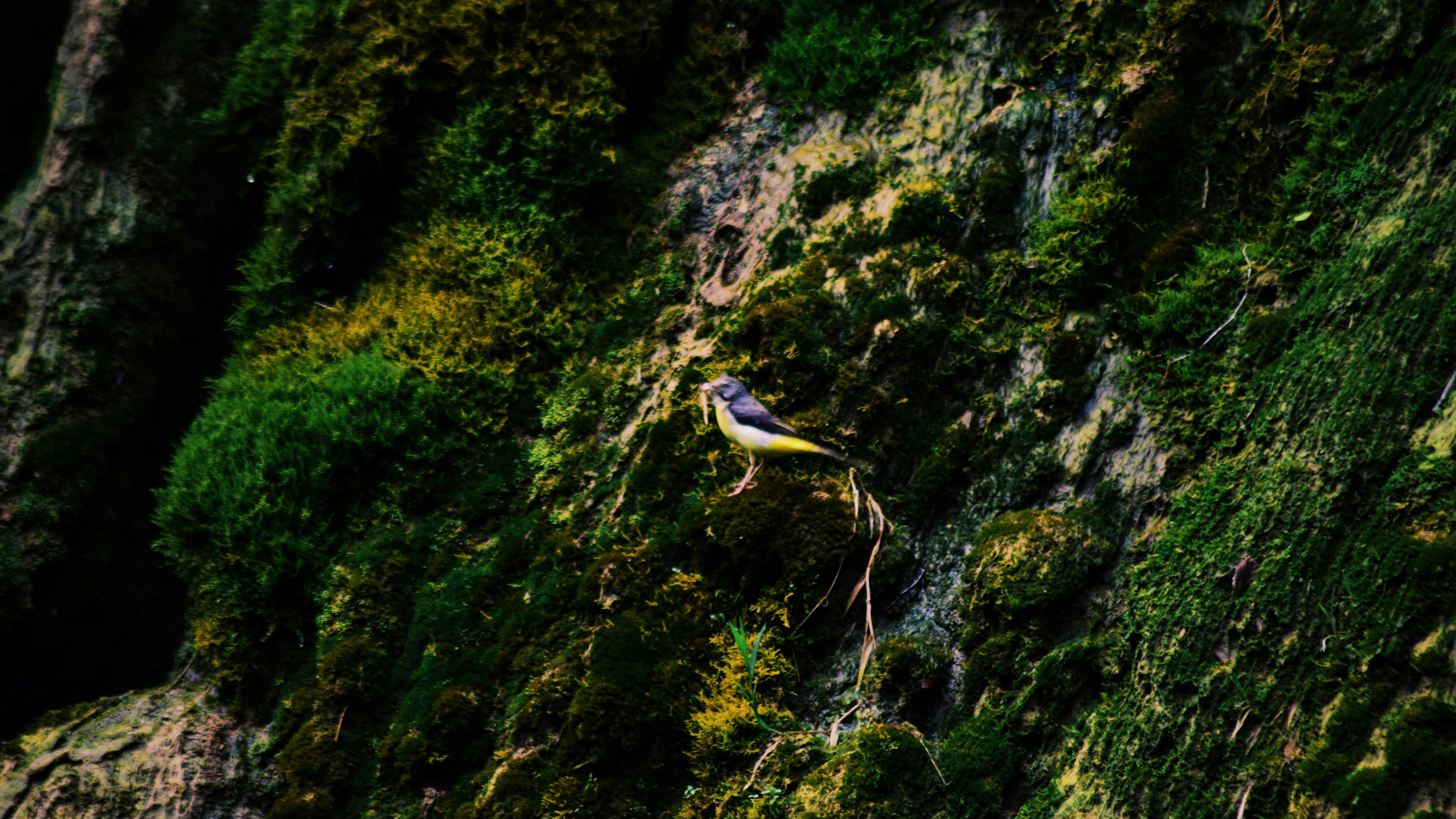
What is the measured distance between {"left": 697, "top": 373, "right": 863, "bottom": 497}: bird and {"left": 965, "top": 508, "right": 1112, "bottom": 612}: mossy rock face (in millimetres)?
904

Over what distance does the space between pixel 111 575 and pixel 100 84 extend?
421cm

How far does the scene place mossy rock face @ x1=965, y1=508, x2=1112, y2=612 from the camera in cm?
368

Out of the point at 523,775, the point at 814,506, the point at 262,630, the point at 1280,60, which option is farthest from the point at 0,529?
the point at 1280,60

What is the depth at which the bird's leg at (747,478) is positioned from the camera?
4.41m

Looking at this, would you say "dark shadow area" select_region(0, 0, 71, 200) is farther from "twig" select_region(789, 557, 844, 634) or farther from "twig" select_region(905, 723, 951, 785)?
"twig" select_region(905, 723, 951, 785)

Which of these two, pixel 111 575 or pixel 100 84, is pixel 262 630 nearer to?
pixel 111 575

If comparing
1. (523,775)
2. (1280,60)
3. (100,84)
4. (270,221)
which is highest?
(100,84)

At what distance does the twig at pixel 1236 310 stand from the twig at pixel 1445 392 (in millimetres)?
922

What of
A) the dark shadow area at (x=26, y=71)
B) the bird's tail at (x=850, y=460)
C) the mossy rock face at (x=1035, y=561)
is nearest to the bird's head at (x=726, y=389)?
the bird's tail at (x=850, y=460)

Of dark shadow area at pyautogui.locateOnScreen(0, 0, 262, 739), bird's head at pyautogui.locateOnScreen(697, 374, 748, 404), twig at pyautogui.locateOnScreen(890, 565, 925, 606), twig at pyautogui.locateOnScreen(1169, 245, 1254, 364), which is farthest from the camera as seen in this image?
dark shadow area at pyautogui.locateOnScreen(0, 0, 262, 739)

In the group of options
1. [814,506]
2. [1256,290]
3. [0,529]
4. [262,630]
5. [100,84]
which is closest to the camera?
[1256,290]

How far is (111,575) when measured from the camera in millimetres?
6500

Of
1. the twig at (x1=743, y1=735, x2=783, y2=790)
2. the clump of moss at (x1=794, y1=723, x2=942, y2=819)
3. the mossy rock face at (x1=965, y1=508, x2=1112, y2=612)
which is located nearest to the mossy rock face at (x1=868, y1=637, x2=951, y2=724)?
the clump of moss at (x1=794, y1=723, x2=942, y2=819)

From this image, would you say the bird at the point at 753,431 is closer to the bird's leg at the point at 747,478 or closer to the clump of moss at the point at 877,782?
the bird's leg at the point at 747,478
